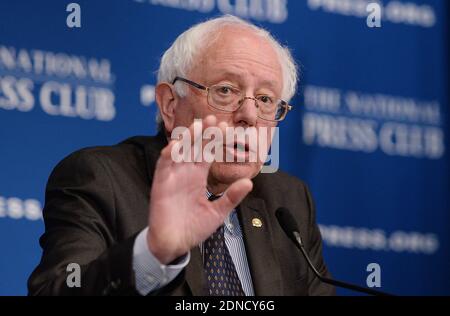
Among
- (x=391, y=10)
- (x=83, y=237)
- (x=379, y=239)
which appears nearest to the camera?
(x=83, y=237)

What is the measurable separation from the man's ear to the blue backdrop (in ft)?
1.16

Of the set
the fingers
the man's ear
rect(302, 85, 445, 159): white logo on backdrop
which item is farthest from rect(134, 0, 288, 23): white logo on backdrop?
the fingers

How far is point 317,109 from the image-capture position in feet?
11.3

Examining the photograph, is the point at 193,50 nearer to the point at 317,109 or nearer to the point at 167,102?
the point at 167,102

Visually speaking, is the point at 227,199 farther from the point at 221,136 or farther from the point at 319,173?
the point at 319,173

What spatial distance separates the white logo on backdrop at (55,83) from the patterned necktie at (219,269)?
78 centimetres

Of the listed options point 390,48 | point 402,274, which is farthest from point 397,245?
point 390,48

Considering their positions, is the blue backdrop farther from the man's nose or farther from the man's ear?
the man's nose

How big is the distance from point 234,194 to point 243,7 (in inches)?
56.7

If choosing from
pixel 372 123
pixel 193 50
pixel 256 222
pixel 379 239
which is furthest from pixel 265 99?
pixel 379 239

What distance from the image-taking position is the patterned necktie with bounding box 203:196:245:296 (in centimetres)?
247

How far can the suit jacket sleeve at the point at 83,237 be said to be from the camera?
2.03m

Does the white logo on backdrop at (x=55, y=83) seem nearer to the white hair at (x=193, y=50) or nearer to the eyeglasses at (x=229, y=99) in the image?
the white hair at (x=193, y=50)

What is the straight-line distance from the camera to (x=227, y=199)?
2.11 meters
